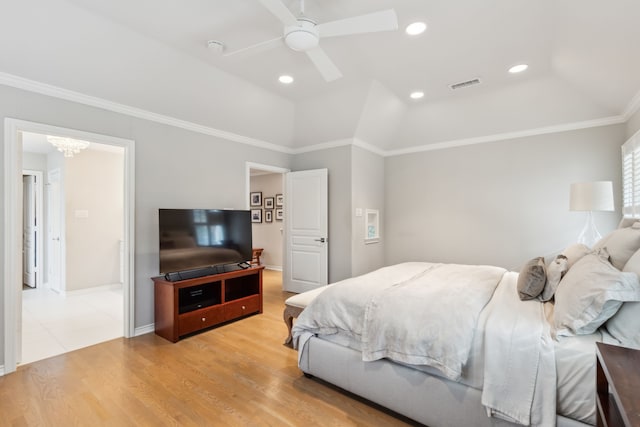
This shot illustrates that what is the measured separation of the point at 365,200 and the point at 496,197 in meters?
1.96

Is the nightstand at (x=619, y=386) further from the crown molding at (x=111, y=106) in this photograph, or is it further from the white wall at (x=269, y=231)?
the white wall at (x=269, y=231)

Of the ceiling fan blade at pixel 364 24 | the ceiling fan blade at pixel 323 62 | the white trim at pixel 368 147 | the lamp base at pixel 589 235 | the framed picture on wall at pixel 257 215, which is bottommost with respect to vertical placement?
the lamp base at pixel 589 235

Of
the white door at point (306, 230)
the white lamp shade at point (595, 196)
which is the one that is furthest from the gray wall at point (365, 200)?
the white lamp shade at point (595, 196)

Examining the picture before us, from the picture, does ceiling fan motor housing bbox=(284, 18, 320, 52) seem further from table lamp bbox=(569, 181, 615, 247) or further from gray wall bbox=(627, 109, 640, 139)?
gray wall bbox=(627, 109, 640, 139)

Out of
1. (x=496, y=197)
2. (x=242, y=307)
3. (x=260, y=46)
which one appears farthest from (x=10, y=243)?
(x=496, y=197)

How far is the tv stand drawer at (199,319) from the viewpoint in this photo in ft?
10.7

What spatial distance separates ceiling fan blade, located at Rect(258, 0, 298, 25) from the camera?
1.88 metres

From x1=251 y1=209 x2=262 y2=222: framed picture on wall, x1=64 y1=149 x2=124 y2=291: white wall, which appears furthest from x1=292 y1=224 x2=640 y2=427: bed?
x1=251 y1=209 x2=262 y2=222: framed picture on wall

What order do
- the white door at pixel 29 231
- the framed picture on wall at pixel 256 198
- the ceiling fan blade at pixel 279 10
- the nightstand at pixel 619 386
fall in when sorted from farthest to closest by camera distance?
the framed picture on wall at pixel 256 198, the white door at pixel 29 231, the ceiling fan blade at pixel 279 10, the nightstand at pixel 619 386

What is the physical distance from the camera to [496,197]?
4.57 meters

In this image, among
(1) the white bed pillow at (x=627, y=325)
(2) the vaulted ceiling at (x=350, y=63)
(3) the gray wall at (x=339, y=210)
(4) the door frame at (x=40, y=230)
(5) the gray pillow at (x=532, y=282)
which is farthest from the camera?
(4) the door frame at (x=40, y=230)

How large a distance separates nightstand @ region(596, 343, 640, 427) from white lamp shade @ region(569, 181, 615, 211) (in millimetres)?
2685

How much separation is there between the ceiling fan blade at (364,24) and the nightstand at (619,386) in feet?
6.86

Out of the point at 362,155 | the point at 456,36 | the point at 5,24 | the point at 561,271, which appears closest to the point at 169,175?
the point at 5,24
